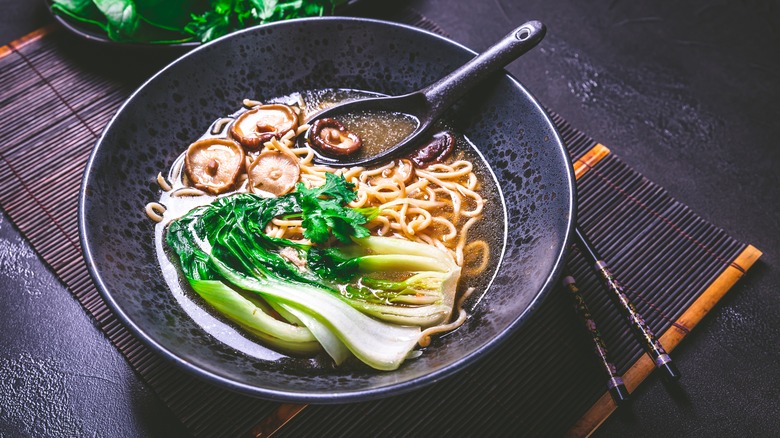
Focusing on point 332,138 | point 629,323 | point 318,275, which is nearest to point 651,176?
point 629,323

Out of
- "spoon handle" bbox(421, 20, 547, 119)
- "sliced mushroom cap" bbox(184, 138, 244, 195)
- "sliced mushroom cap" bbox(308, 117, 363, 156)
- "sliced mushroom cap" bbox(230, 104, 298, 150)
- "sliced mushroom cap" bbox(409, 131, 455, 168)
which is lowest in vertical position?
"sliced mushroom cap" bbox(184, 138, 244, 195)

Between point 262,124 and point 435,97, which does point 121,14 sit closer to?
point 262,124

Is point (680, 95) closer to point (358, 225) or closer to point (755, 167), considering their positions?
point (755, 167)

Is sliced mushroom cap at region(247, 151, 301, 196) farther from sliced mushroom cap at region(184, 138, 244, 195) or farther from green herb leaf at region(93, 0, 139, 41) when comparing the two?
green herb leaf at region(93, 0, 139, 41)

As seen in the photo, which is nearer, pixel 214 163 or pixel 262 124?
pixel 214 163

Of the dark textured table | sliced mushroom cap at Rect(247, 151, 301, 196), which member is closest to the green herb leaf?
the dark textured table

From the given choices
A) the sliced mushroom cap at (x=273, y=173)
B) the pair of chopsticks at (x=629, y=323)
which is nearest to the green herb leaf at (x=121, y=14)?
the sliced mushroom cap at (x=273, y=173)

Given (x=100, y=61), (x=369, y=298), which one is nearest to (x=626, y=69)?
(x=369, y=298)
